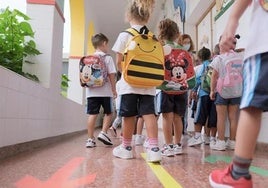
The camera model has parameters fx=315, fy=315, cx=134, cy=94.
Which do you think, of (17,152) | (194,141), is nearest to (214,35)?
(194,141)

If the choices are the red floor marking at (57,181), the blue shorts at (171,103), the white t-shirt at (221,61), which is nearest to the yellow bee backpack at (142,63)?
the blue shorts at (171,103)

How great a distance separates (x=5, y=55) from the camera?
3.26 m

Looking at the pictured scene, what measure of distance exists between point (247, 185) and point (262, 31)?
0.55 meters

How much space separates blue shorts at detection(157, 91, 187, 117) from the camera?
9.18 ft

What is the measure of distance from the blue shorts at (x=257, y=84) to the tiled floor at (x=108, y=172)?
63 cm

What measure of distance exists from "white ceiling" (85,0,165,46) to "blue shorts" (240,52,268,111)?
8.11 m

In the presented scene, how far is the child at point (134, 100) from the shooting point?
2.50m

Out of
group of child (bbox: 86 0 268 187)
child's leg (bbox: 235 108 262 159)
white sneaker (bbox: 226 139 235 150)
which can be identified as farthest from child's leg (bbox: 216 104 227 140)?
child's leg (bbox: 235 108 262 159)

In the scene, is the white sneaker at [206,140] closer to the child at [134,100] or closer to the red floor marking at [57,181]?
the child at [134,100]

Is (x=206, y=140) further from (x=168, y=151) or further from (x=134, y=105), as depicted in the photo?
(x=134, y=105)

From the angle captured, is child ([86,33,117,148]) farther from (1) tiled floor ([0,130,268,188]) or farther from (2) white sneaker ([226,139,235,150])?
(2) white sneaker ([226,139,235,150])

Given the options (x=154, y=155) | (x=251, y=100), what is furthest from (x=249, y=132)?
(x=154, y=155)

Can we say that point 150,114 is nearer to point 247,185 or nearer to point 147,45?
point 147,45

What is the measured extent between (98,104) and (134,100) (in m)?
1.15
